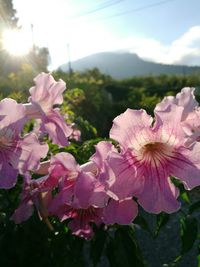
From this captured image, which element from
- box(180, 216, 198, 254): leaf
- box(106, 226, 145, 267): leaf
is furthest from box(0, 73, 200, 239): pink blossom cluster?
box(180, 216, 198, 254): leaf

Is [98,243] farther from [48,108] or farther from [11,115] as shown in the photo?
[11,115]

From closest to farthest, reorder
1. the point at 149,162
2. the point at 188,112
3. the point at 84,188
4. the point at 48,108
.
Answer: the point at 84,188 < the point at 149,162 < the point at 188,112 < the point at 48,108

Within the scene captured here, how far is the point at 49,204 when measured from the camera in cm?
111

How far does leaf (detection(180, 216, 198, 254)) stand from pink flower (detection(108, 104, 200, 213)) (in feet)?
1.86

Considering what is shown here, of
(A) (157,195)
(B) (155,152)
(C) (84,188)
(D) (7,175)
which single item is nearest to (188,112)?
(B) (155,152)

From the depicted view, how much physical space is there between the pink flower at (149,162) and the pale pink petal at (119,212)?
1.3 inches

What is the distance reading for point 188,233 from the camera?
1575 millimetres

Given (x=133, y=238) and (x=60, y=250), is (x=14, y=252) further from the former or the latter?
(x=133, y=238)

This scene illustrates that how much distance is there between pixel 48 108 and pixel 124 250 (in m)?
0.51

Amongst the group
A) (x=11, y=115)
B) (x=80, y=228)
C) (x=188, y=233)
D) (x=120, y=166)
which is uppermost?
(x=11, y=115)

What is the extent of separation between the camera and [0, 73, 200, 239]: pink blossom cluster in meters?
1.00

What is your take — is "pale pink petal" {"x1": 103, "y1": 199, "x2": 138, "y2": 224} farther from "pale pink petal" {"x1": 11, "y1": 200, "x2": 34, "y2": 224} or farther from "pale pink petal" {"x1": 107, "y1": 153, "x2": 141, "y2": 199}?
"pale pink petal" {"x1": 11, "y1": 200, "x2": 34, "y2": 224}

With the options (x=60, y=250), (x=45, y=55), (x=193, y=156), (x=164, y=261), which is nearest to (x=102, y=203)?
(x=193, y=156)

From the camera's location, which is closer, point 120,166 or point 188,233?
Result: point 120,166
